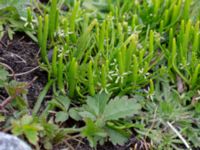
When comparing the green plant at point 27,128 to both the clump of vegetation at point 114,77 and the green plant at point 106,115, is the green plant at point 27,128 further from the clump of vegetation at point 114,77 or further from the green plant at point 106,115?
the green plant at point 106,115

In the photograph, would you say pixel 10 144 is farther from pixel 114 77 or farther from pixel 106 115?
pixel 114 77

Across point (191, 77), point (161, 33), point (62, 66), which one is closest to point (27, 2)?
point (62, 66)

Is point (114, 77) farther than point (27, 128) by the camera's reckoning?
Yes

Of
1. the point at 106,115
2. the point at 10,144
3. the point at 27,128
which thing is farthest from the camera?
the point at 106,115

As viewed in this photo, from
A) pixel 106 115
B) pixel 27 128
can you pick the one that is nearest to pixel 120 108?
pixel 106 115

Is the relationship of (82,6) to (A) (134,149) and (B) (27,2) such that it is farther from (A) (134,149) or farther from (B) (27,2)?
(A) (134,149)

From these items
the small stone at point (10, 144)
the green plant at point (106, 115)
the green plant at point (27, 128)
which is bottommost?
the green plant at point (106, 115)

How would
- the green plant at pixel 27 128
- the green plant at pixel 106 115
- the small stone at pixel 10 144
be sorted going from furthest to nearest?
the green plant at pixel 106 115
the green plant at pixel 27 128
the small stone at pixel 10 144

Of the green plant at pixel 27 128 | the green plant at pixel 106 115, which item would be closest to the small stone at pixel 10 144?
the green plant at pixel 27 128

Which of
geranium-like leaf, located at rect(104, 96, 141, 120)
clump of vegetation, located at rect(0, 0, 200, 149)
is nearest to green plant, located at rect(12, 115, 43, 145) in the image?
clump of vegetation, located at rect(0, 0, 200, 149)
